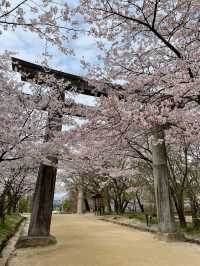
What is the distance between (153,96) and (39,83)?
4217 mm

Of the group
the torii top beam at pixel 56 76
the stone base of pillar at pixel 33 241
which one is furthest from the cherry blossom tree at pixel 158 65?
the stone base of pillar at pixel 33 241

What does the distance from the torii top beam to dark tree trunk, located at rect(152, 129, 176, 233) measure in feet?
8.09

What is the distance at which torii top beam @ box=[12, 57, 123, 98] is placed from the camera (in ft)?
29.7

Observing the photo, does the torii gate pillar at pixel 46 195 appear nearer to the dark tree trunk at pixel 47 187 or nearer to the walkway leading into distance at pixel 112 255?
the dark tree trunk at pixel 47 187

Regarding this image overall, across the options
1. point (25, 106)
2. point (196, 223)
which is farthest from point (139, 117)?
point (196, 223)

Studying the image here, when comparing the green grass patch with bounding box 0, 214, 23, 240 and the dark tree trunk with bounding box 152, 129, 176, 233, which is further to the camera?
the green grass patch with bounding box 0, 214, 23, 240

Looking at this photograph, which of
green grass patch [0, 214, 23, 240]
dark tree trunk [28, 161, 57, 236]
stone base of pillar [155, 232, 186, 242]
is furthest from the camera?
green grass patch [0, 214, 23, 240]

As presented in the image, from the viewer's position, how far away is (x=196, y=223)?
12.4m

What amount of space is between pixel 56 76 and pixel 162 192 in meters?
5.86

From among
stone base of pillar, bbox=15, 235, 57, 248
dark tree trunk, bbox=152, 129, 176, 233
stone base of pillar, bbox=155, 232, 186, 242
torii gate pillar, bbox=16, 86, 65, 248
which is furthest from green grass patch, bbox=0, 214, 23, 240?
dark tree trunk, bbox=152, 129, 176, 233

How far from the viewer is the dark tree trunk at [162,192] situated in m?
10.0

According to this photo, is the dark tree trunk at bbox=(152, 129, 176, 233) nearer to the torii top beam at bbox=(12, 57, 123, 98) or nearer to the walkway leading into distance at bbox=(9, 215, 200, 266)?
the walkway leading into distance at bbox=(9, 215, 200, 266)

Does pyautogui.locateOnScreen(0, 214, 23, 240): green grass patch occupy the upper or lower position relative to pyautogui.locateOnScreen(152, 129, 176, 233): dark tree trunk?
lower

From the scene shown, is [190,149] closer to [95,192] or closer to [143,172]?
[143,172]
